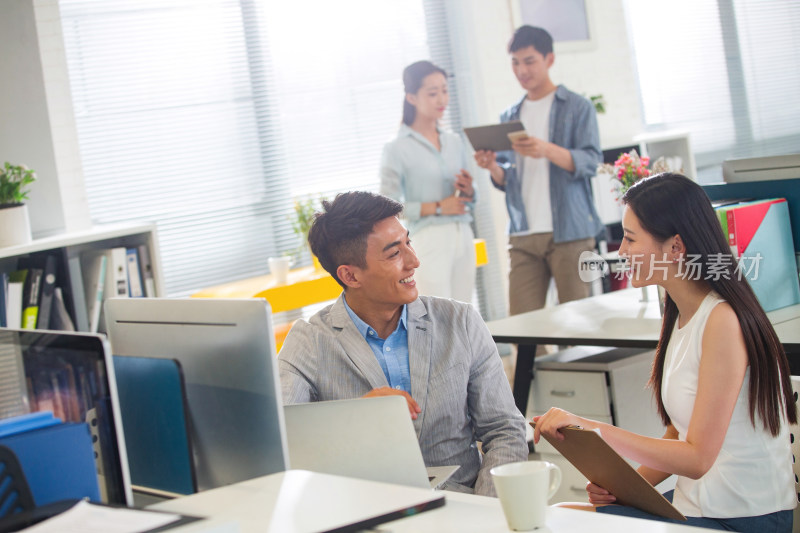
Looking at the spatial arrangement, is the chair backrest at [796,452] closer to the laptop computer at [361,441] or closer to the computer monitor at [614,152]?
the laptop computer at [361,441]

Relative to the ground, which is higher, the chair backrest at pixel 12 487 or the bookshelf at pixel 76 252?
the bookshelf at pixel 76 252

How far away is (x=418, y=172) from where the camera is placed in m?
4.29

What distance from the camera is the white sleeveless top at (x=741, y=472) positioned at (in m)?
1.73

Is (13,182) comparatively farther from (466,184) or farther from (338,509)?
(338,509)

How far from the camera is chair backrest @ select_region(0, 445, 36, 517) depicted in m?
1.11

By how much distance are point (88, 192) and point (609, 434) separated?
3.53 metres

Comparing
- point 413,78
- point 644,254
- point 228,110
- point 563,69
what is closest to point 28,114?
point 228,110

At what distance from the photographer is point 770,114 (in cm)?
774

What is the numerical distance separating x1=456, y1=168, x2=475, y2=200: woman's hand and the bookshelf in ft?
4.81

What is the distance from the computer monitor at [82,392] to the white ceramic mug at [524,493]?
49 centimetres

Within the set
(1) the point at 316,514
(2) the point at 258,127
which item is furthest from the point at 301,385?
(2) the point at 258,127

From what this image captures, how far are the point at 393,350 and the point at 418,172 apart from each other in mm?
2374

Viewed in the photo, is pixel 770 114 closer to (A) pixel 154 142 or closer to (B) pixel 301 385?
(A) pixel 154 142

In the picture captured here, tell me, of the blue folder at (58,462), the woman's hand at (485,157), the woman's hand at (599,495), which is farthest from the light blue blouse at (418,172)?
the blue folder at (58,462)
